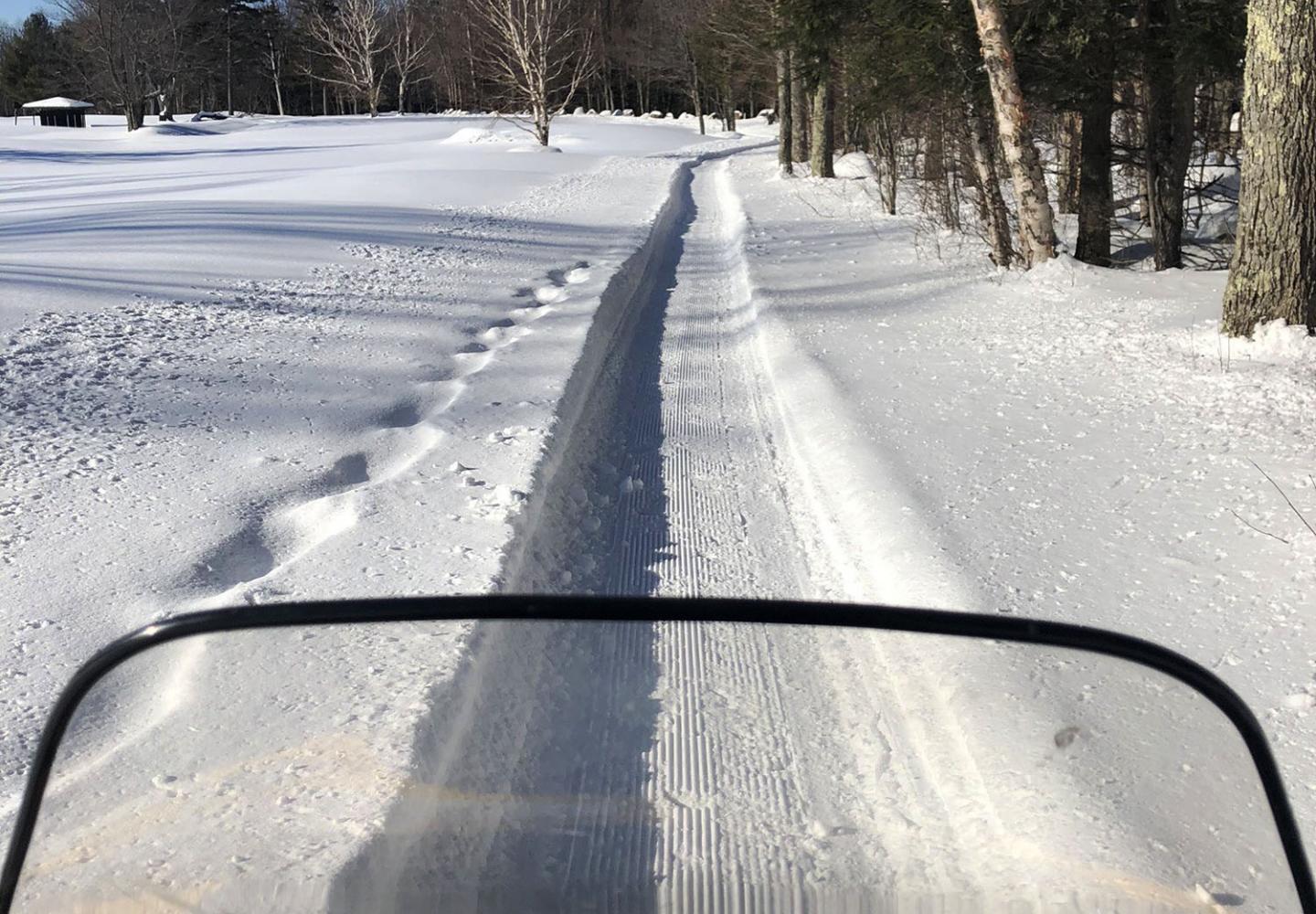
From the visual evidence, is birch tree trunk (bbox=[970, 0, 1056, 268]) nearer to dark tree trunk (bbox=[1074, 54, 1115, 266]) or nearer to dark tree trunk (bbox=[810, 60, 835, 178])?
dark tree trunk (bbox=[1074, 54, 1115, 266])

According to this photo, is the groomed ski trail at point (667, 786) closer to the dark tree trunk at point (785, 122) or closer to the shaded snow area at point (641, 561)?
the shaded snow area at point (641, 561)

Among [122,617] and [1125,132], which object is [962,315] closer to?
[1125,132]

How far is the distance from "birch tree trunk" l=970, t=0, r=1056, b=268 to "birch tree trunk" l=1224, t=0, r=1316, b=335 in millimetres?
2956

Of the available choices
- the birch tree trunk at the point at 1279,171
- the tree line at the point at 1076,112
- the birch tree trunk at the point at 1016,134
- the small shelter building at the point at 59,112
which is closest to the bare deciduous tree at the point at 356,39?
the small shelter building at the point at 59,112

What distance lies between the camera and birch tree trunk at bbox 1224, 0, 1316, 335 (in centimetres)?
775

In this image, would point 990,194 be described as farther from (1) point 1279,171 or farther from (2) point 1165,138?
(1) point 1279,171

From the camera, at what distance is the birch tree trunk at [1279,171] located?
7746mm

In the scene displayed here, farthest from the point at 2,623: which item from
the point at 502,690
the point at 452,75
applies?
the point at 452,75

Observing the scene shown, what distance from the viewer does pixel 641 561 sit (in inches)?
195

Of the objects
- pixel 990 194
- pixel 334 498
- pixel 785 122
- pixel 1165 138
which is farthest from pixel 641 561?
pixel 785 122

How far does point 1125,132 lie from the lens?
15.3 meters

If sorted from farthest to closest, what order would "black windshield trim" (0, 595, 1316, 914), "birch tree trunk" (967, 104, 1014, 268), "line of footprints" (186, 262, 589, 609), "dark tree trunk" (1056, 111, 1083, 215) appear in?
"dark tree trunk" (1056, 111, 1083, 215) → "birch tree trunk" (967, 104, 1014, 268) → "line of footprints" (186, 262, 589, 609) → "black windshield trim" (0, 595, 1316, 914)

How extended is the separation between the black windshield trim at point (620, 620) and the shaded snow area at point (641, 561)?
4 centimetres

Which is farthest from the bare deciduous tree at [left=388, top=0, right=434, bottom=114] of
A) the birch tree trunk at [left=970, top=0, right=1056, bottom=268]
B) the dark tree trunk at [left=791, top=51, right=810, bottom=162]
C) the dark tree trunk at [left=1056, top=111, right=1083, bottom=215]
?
the birch tree trunk at [left=970, top=0, right=1056, bottom=268]
